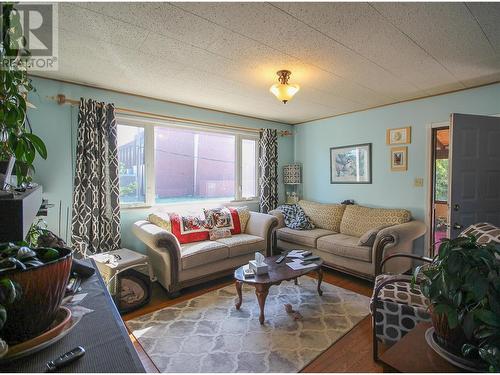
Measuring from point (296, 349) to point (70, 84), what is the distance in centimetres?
351

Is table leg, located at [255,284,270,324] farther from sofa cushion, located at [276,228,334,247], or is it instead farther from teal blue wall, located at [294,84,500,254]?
teal blue wall, located at [294,84,500,254]

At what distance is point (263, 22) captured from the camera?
1.72 meters

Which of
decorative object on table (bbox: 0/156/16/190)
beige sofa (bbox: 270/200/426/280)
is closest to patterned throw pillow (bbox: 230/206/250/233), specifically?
beige sofa (bbox: 270/200/426/280)

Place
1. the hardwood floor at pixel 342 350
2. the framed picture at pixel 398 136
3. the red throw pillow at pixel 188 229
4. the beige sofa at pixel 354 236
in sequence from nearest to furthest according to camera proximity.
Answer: the hardwood floor at pixel 342 350 < the beige sofa at pixel 354 236 < the red throw pillow at pixel 188 229 < the framed picture at pixel 398 136

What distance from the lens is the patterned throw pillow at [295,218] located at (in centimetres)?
402

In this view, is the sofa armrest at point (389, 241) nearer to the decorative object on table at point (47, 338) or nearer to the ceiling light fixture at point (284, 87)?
the ceiling light fixture at point (284, 87)

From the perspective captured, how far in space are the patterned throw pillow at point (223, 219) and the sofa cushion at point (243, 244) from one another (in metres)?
0.19

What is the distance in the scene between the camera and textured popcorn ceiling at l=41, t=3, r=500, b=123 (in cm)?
162

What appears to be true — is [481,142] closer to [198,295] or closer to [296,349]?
[296,349]

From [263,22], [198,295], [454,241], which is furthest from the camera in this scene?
[198,295]

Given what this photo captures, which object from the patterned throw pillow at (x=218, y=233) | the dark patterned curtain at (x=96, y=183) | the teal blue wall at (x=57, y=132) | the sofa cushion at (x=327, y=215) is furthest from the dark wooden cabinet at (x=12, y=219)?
the sofa cushion at (x=327, y=215)

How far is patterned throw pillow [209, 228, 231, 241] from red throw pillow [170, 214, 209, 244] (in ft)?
0.24

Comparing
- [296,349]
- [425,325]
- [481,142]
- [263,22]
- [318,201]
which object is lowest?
[296,349]

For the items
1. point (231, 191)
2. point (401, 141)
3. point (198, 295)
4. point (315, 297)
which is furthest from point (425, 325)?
point (231, 191)
